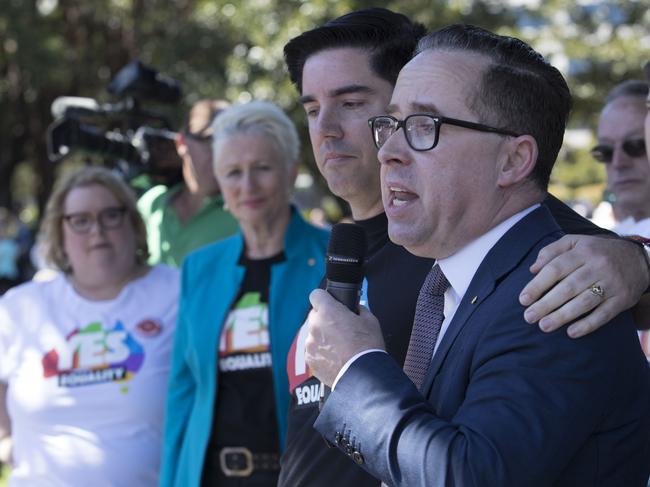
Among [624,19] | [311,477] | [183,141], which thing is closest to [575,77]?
[624,19]

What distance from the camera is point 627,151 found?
375 cm

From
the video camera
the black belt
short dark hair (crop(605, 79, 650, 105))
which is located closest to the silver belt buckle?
the black belt

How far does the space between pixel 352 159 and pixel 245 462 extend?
1.31 metres

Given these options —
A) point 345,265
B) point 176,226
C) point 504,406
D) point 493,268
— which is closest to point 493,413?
point 504,406

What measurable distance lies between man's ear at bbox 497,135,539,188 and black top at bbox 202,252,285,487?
1.68 meters

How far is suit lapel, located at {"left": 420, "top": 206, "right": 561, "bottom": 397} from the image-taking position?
5.47ft

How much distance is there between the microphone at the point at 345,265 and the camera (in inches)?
69.2

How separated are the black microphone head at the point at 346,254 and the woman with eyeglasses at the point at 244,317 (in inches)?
53.9

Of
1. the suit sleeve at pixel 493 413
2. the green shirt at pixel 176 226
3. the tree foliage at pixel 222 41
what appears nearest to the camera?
the suit sleeve at pixel 493 413

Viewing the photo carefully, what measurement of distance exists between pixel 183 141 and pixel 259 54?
5910 mm

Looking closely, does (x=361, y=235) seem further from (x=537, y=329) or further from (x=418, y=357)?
(x=537, y=329)

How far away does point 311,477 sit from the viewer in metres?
2.20

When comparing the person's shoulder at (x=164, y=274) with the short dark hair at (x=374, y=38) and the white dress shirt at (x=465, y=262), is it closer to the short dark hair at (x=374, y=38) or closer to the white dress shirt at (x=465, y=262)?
the short dark hair at (x=374, y=38)

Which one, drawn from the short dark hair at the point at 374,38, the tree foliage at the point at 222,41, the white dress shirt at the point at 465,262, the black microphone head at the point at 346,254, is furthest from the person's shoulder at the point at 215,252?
the tree foliage at the point at 222,41
